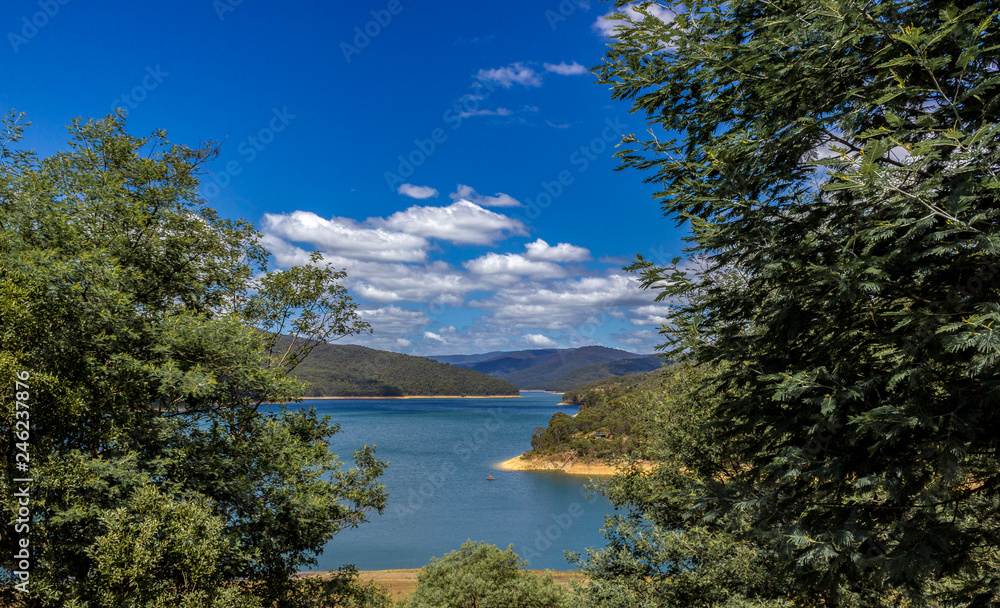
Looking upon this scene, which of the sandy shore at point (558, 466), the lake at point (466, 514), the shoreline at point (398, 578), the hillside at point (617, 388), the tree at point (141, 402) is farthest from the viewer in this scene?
the sandy shore at point (558, 466)

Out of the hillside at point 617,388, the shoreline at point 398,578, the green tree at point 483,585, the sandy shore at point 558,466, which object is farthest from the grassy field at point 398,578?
the sandy shore at point 558,466

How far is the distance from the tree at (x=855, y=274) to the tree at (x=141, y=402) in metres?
6.22

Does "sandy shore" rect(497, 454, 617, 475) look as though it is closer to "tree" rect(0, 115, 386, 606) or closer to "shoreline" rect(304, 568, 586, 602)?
"shoreline" rect(304, 568, 586, 602)

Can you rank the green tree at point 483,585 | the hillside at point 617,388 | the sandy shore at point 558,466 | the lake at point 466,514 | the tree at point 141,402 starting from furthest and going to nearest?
1. the sandy shore at point 558,466
2. the lake at point 466,514
3. the hillside at point 617,388
4. the green tree at point 483,585
5. the tree at point 141,402

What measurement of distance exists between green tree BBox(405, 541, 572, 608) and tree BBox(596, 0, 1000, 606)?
1097 centimetres

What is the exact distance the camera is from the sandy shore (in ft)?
184

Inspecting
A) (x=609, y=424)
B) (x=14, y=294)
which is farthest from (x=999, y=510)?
(x=609, y=424)

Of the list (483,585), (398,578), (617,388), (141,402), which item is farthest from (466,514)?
(617,388)

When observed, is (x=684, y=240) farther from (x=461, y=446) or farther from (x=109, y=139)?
(x=461, y=446)

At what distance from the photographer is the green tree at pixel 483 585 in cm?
1359

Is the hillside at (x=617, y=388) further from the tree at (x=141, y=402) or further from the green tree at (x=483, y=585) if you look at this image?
the tree at (x=141, y=402)

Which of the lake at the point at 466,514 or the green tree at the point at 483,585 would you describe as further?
the lake at the point at 466,514

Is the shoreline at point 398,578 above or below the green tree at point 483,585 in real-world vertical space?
below

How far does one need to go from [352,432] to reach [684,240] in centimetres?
10146
